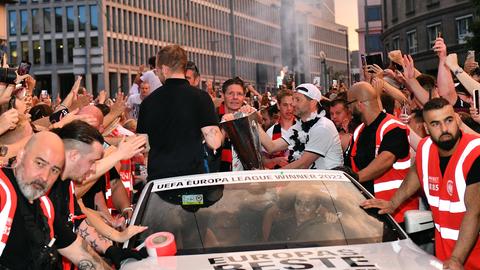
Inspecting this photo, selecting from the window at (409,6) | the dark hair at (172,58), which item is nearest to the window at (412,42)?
the window at (409,6)

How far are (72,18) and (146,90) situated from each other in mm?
89055

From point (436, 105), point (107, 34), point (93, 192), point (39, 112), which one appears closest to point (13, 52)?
point (107, 34)

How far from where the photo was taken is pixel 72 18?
9812cm

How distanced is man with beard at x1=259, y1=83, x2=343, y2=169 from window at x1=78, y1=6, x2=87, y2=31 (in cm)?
9143

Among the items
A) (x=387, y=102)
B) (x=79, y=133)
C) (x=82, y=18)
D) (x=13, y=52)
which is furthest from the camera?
(x=13, y=52)

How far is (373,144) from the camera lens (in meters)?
7.30

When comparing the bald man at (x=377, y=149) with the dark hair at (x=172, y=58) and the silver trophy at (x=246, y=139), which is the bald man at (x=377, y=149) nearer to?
the silver trophy at (x=246, y=139)

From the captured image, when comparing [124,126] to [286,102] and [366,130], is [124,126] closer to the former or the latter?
[286,102]

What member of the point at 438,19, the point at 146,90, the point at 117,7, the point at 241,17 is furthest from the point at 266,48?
the point at 146,90

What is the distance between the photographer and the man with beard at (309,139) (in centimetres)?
773

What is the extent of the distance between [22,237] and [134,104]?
8.91 meters

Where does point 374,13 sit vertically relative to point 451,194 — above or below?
above

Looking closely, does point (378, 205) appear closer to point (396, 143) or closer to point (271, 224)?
point (271, 224)

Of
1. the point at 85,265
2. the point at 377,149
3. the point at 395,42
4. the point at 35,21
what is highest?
the point at 35,21
